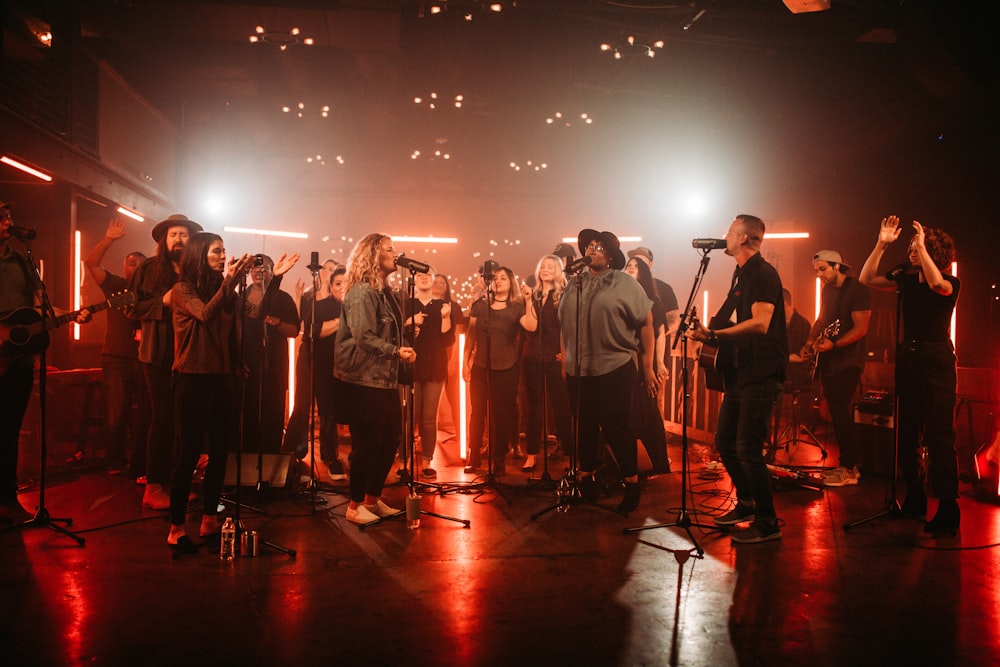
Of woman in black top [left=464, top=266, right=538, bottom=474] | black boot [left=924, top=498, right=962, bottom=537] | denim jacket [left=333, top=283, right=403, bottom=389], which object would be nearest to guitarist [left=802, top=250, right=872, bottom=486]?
black boot [left=924, top=498, right=962, bottom=537]

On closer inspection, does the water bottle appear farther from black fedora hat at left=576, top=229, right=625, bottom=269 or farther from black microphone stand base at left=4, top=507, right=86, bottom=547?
black fedora hat at left=576, top=229, right=625, bottom=269

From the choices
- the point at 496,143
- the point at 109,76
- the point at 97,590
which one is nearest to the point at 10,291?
the point at 97,590

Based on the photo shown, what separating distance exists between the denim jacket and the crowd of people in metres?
0.01

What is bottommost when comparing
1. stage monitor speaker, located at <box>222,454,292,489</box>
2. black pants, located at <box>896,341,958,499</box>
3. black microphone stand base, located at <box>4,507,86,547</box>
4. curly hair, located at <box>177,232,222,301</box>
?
black microphone stand base, located at <box>4,507,86,547</box>

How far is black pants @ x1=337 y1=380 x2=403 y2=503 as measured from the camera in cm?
434

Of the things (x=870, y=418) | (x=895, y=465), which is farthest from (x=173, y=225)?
(x=870, y=418)

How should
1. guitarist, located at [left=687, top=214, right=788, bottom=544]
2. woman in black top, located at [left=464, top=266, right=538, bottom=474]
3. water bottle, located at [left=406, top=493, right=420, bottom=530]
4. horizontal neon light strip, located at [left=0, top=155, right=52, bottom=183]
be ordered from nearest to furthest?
guitarist, located at [left=687, top=214, right=788, bottom=544] < water bottle, located at [left=406, top=493, right=420, bottom=530] < woman in black top, located at [left=464, top=266, right=538, bottom=474] < horizontal neon light strip, located at [left=0, top=155, right=52, bottom=183]

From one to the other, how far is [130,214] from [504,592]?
9.29 meters

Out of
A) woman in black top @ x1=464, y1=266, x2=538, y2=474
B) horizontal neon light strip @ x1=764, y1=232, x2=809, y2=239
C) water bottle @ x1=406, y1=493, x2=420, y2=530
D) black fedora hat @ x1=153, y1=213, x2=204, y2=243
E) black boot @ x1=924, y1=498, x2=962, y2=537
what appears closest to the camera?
black boot @ x1=924, y1=498, x2=962, y2=537

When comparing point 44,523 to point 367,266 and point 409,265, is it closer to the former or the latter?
point 367,266

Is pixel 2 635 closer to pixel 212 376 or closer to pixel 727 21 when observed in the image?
pixel 212 376

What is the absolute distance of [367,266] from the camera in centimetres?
448

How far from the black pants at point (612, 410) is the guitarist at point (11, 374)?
3.89 m

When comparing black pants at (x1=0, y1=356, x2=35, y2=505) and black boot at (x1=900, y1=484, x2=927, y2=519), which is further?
black boot at (x1=900, y1=484, x2=927, y2=519)
